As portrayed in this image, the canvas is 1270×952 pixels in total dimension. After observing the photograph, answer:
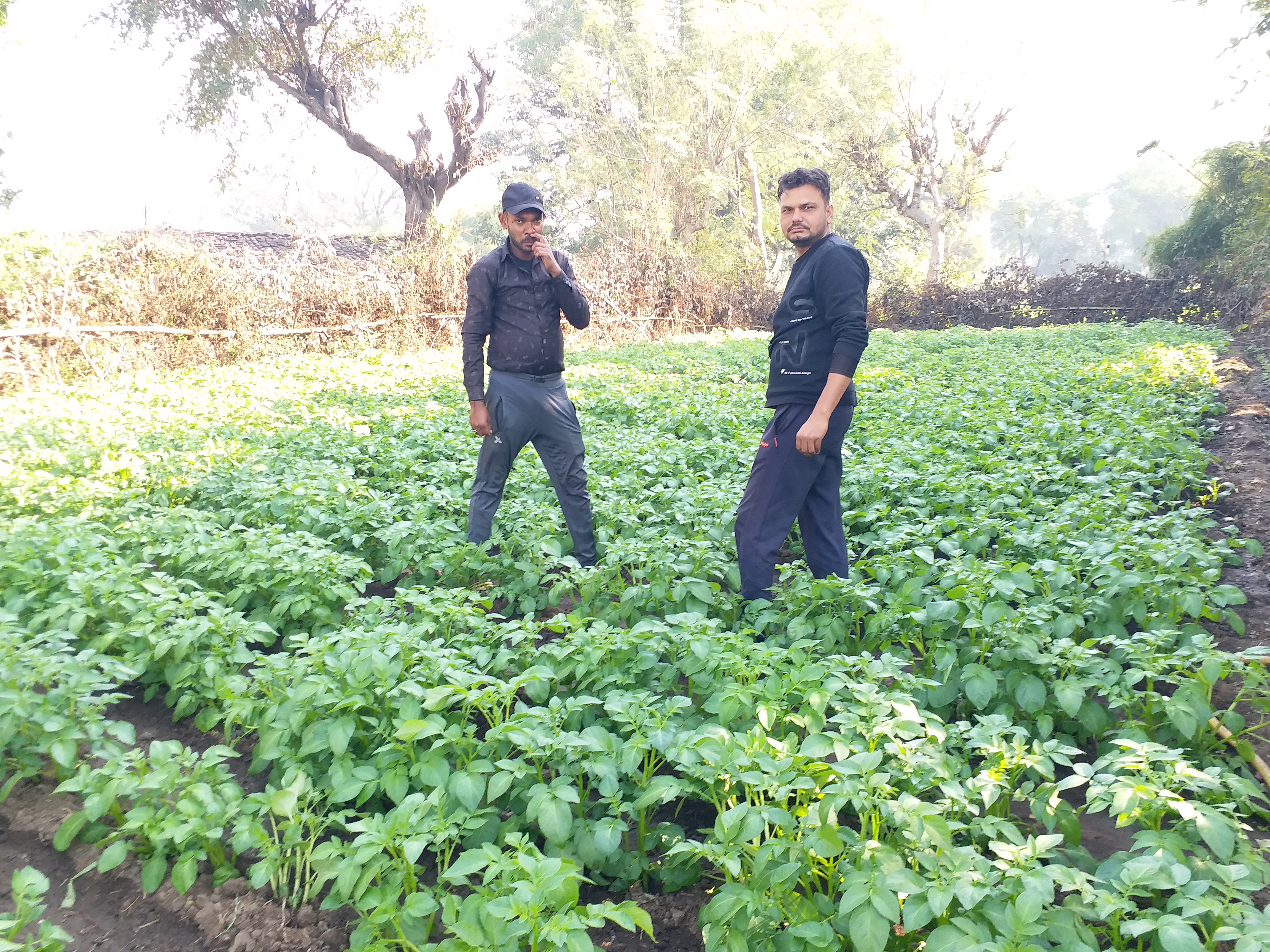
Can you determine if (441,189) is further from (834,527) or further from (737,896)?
(737,896)

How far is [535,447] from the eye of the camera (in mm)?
4574

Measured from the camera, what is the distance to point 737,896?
192 cm

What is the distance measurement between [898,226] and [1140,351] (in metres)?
39.5

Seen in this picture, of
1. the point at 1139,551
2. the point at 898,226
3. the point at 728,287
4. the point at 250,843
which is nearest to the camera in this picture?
the point at 250,843

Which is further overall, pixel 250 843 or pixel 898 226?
pixel 898 226

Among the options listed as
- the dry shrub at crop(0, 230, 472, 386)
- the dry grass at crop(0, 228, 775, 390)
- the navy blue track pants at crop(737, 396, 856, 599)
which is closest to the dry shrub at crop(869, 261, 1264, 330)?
the dry grass at crop(0, 228, 775, 390)

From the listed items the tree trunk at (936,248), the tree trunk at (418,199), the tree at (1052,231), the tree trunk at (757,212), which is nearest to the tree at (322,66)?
the tree trunk at (418,199)

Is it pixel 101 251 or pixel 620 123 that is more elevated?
pixel 620 123

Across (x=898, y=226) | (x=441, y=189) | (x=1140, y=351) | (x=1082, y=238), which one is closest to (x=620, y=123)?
(x=441, y=189)

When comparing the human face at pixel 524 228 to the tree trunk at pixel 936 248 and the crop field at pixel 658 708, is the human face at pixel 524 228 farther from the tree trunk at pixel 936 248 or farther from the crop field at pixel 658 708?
the tree trunk at pixel 936 248

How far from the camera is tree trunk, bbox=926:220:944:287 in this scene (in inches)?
1316

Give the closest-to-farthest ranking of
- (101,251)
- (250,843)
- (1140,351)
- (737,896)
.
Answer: (737,896) → (250,843) → (1140,351) → (101,251)

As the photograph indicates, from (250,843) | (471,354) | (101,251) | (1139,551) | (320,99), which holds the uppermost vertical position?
(320,99)

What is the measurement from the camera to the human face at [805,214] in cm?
340
